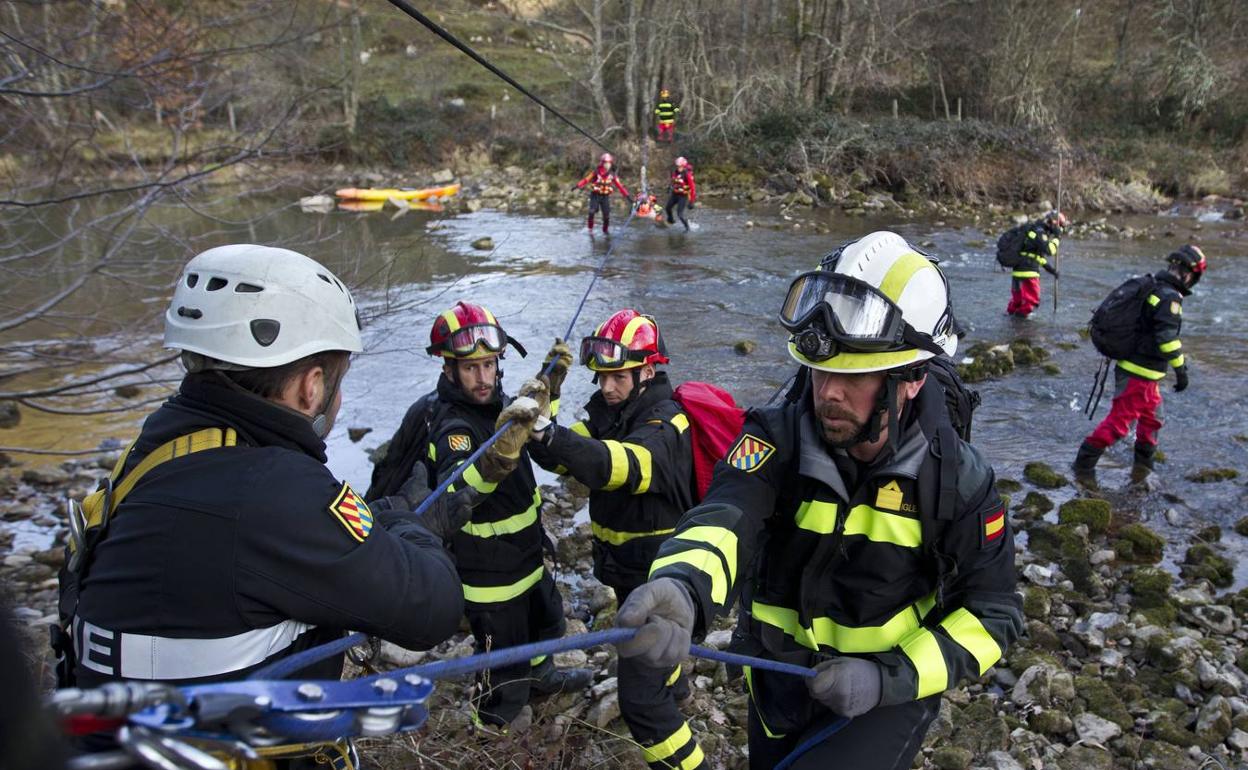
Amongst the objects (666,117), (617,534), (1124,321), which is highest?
(666,117)

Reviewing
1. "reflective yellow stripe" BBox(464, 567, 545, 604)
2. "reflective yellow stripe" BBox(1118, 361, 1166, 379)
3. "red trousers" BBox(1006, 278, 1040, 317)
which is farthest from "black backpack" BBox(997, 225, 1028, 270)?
"reflective yellow stripe" BBox(464, 567, 545, 604)

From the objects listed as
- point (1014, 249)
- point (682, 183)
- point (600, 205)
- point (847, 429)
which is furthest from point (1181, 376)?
point (600, 205)

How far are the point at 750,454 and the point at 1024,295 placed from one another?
11.1m

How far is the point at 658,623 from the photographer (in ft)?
6.62

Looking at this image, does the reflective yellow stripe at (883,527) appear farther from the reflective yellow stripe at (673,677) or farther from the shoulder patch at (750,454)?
the reflective yellow stripe at (673,677)

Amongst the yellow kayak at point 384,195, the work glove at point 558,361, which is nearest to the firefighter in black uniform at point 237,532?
the work glove at point 558,361

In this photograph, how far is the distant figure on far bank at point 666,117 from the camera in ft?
76.0

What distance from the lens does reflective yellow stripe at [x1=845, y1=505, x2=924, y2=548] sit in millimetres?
2385

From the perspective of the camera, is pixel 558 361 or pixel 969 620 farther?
pixel 558 361

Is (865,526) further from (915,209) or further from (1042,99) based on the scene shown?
(1042,99)

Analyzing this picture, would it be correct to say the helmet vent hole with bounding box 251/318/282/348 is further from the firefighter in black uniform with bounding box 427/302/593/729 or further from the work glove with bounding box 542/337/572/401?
the work glove with bounding box 542/337/572/401

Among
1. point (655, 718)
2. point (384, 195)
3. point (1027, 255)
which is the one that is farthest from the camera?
point (384, 195)

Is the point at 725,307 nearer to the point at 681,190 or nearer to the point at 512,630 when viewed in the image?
the point at 681,190

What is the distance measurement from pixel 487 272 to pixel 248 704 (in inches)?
570
